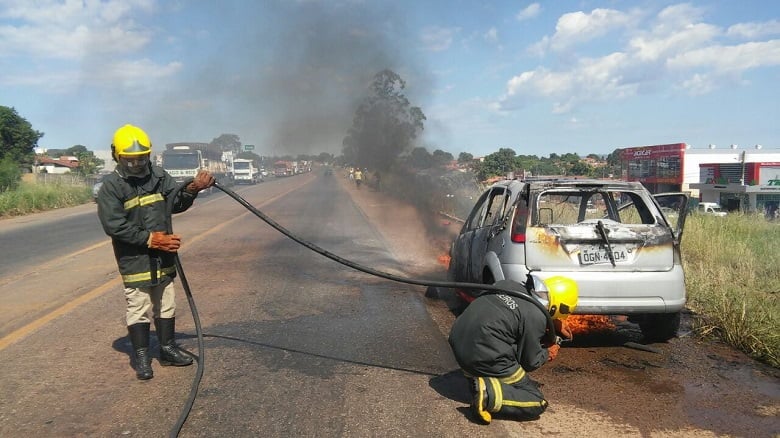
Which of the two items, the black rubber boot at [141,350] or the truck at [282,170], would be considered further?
the truck at [282,170]

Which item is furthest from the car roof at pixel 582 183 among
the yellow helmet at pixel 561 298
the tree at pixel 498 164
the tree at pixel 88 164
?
the tree at pixel 88 164

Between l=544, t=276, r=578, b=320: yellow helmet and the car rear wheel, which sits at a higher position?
l=544, t=276, r=578, b=320: yellow helmet

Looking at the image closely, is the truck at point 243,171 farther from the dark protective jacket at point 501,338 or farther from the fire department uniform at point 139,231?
the dark protective jacket at point 501,338

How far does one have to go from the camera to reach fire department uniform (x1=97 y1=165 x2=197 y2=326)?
4.46 metres

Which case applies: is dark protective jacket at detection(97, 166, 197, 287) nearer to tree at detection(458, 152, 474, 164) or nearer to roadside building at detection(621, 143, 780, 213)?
tree at detection(458, 152, 474, 164)

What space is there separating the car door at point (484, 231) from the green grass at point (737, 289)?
2181 mm

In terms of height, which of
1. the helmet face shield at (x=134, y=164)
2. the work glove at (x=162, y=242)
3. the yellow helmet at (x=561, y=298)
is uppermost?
the helmet face shield at (x=134, y=164)

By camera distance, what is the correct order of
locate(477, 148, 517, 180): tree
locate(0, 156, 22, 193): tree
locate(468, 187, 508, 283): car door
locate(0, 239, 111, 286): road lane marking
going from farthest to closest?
locate(0, 156, 22, 193): tree < locate(477, 148, 517, 180): tree < locate(0, 239, 111, 286): road lane marking < locate(468, 187, 508, 283): car door

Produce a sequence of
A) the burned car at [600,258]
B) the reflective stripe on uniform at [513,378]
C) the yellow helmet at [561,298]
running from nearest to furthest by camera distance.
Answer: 1. the reflective stripe on uniform at [513,378]
2. the yellow helmet at [561,298]
3. the burned car at [600,258]

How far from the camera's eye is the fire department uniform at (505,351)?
3748mm

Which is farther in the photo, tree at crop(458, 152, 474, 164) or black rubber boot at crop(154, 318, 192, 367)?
tree at crop(458, 152, 474, 164)

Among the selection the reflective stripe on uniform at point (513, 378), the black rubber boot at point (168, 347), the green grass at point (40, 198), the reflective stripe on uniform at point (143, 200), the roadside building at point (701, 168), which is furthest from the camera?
the roadside building at point (701, 168)

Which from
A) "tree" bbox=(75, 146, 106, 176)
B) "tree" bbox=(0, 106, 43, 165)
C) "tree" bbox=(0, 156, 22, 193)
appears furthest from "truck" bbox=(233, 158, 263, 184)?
"tree" bbox=(0, 156, 22, 193)

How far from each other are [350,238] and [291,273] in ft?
14.6
